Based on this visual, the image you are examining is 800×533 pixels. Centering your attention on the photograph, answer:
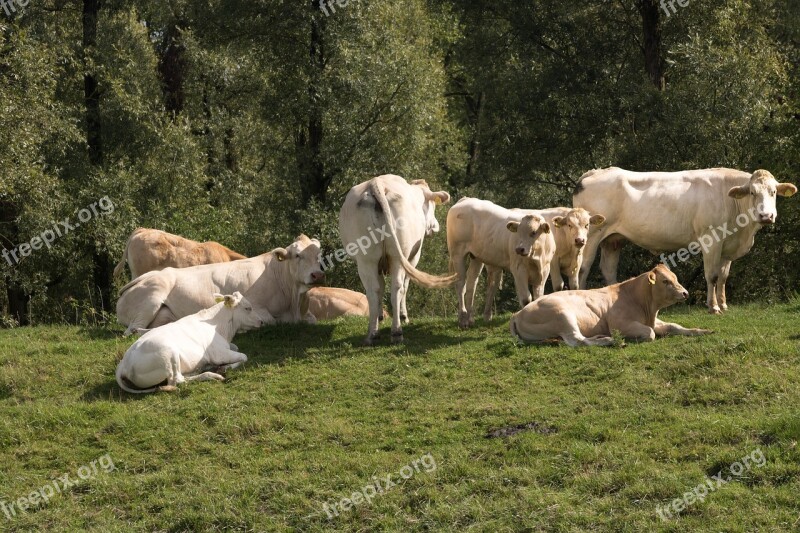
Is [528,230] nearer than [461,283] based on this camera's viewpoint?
Yes

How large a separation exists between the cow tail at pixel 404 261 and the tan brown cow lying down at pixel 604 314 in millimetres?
1215

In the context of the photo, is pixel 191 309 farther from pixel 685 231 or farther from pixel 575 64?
pixel 575 64

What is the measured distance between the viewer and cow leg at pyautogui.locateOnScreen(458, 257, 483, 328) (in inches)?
715

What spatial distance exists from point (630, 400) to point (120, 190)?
20.2 m

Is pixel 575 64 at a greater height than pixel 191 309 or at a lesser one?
greater

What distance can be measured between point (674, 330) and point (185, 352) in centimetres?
716

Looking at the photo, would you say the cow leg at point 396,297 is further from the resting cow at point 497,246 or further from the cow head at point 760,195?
the cow head at point 760,195

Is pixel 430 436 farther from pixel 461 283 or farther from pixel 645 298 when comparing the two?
pixel 461 283

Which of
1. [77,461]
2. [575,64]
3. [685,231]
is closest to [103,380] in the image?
[77,461]

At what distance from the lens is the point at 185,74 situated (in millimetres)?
37719

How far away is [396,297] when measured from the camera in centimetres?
1716

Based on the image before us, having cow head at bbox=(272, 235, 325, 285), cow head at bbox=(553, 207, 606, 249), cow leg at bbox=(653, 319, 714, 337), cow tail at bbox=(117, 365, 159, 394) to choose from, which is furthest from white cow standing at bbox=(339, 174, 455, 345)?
cow tail at bbox=(117, 365, 159, 394)

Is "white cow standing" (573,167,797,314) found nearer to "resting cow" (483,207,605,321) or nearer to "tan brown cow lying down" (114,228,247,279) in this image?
"resting cow" (483,207,605,321)

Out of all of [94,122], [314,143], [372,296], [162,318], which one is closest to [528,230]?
[372,296]
